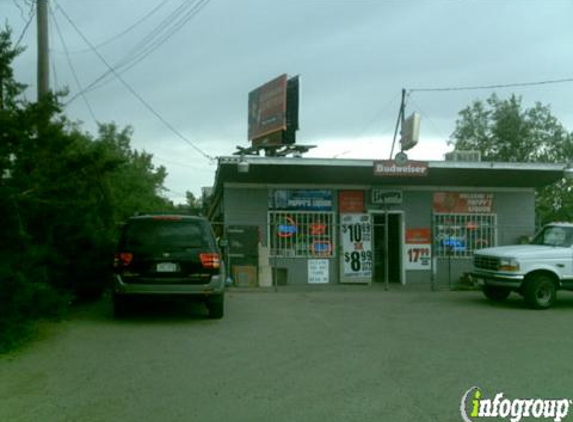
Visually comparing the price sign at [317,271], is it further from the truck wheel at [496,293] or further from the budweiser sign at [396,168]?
the truck wheel at [496,293]

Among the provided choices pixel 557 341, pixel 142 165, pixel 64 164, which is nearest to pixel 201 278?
pixel 64 164

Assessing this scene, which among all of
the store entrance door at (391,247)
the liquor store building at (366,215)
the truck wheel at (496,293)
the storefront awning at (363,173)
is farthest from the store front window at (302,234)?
the truck wheel at (496,293)

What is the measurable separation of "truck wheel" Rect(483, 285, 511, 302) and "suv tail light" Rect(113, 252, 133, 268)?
8409 millimetres

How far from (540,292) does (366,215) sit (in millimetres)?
6843

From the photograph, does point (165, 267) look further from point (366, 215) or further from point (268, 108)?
point (268, 108)

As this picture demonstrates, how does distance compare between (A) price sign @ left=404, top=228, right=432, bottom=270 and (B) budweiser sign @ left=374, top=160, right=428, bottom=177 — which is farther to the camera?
(A) price sign @ left=404, top=228, right=432, bottom=270

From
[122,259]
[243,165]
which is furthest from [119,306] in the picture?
[243,165]

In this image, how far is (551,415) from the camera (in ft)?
21.1

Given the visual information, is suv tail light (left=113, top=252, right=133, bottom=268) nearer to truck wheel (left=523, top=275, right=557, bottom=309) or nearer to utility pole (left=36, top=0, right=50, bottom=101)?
utility pole (left=36, top=0, right=50, bottom=101)

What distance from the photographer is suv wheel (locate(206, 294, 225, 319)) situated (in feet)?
39.4

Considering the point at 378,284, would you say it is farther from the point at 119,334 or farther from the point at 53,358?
the point at 53,358

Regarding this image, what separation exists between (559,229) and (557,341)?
5.75m

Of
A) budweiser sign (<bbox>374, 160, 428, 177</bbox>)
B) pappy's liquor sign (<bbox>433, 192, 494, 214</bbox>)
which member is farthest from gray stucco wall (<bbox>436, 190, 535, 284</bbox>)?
budweiser sign (<bbox>374, 160, 428, 177</bbox>)

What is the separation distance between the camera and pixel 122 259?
11.6m
